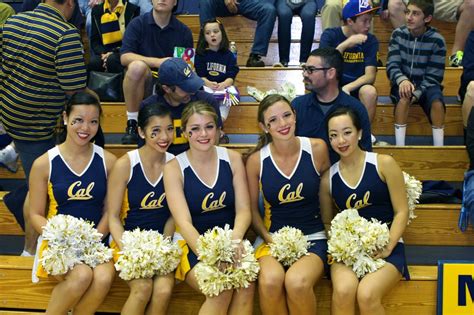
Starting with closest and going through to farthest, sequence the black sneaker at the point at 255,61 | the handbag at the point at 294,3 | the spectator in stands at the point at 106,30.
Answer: the spectator in stands at the point at 106,30
the black sneaker at the point at 255,61
the handbag at the point at 294,3

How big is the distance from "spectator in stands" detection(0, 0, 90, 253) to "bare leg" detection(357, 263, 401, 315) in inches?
68.3

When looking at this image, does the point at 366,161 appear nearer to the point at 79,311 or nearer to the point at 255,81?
the point at 79,311

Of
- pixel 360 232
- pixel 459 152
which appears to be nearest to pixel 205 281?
pixel 360 232

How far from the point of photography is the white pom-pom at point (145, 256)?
286cm

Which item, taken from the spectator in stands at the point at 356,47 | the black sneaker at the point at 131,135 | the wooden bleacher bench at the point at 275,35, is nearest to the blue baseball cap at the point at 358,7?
the spectator in stands at the point at 356,47

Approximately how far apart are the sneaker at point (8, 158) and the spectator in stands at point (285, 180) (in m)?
1.93

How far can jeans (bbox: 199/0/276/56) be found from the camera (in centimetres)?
529

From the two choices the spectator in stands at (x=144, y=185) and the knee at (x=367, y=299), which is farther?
the spectator in stands at (x=144, y=185)

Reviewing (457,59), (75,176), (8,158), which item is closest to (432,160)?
(457,59)

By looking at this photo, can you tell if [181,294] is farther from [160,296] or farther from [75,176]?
[75,176]

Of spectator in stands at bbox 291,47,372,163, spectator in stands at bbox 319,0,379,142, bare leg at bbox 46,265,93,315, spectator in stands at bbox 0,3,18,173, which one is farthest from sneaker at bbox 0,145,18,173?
spectator in stands at bbox 319,0,379,142

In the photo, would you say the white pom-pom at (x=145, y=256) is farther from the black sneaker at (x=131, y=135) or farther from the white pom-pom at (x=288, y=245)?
the black sneaker at (x=131, y=135)

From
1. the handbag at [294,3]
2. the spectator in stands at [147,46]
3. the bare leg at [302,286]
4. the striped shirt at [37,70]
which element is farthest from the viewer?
the handbag at [294,3]

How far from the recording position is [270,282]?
9.41 feet
